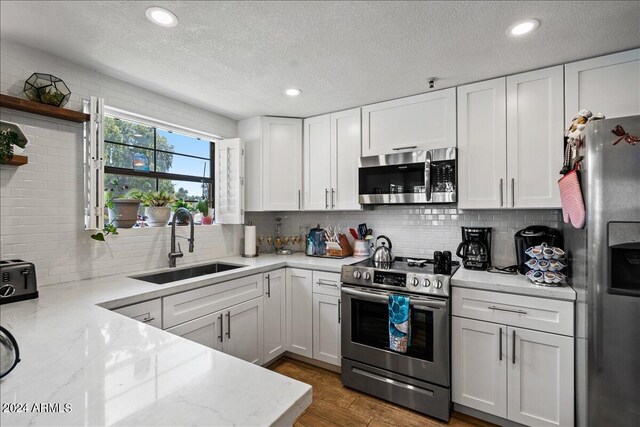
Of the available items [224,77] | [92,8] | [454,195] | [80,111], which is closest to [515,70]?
[454,195]

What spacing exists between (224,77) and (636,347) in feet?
9.06

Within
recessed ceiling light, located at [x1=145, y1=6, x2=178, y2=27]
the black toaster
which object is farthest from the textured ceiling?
the black toaster

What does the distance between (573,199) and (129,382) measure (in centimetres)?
205

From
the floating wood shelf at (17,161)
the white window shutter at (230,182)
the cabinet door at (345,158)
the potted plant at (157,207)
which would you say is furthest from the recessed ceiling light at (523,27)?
the floating wood shelf at (17,161)

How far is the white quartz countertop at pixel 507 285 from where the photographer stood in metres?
1.75

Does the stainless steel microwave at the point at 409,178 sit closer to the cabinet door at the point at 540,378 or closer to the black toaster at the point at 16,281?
the cabinet door at the point at 540,378

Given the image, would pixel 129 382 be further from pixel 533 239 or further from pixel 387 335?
pixel 533 239

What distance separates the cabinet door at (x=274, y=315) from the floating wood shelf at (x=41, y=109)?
170 centimetres

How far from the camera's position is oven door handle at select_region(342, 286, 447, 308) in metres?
2.03

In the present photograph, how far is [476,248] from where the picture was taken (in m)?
2.36

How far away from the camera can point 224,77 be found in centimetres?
222

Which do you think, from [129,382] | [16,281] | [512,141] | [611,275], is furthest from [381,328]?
[16,281]

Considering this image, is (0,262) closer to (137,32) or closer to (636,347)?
(137,32)

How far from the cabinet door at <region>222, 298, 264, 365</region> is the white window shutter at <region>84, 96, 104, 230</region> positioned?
1073 millimetres
